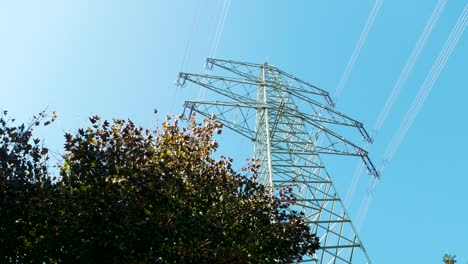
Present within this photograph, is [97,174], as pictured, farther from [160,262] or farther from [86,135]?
[160,262]

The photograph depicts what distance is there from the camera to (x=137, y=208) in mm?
9617

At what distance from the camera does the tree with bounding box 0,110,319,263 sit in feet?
30.5

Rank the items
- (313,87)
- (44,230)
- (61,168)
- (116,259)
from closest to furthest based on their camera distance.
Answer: (116,259), (44,230), (61,168), (313,87)

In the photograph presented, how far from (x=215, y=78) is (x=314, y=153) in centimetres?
549

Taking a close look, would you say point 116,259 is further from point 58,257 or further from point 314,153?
A: point 314,153

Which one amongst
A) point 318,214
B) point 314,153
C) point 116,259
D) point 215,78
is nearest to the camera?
point 116,259

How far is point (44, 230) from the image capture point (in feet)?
32.2

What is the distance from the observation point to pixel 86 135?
1070 centimetres

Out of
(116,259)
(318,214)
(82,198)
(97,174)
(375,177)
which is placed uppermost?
(375,177)

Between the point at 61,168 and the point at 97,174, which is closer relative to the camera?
the point at 97,174

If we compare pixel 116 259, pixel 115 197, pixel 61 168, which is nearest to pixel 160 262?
pixel 116 259

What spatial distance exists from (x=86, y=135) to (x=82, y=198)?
1.71m

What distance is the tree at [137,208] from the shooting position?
365 inches

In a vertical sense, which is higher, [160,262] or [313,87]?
[313,87]
